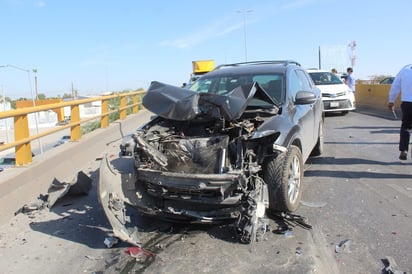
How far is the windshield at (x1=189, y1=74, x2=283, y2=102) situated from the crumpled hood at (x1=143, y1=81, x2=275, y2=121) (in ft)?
2.04

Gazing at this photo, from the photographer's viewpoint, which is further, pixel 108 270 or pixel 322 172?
pixel 322 172

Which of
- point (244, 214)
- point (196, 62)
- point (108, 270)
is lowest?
point (108, 270)

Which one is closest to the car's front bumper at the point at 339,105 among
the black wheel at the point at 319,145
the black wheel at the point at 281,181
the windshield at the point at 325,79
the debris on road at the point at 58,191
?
the windshield at the point at 325,79

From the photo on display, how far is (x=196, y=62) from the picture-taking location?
20.4m

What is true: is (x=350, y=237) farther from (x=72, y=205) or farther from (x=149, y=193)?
(x=72, y=205)

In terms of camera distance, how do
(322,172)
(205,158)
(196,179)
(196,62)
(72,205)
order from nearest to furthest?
1. (196,179)
2. (205,158)
3. (72,205)
4. (322,172)
5. (196,62)

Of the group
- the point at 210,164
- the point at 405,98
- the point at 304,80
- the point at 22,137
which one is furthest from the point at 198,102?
the point at 405,98

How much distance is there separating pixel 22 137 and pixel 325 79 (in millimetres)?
12443

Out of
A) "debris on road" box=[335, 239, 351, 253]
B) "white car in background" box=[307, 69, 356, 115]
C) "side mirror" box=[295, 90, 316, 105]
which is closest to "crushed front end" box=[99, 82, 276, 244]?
"debris on road" box=[335, 239, 351, 253]

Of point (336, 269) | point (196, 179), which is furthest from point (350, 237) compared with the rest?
point (196, 179)

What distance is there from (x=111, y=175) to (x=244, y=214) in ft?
4.82

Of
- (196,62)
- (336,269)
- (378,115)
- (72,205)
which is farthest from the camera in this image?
(196,62)

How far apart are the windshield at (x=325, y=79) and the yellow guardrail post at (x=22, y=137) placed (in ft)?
39.3

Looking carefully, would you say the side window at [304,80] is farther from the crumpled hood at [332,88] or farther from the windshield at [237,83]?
the crumpled hood at [332,88]
